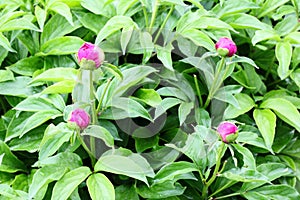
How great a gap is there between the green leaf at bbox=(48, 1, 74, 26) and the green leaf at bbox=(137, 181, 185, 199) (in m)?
0.42

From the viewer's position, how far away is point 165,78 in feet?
3.94

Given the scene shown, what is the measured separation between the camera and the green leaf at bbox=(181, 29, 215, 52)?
116cm

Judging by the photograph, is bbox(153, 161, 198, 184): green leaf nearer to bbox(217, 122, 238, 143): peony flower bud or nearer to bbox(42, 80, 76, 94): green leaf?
bbox(217, 122, 238, 143): peony flower bud

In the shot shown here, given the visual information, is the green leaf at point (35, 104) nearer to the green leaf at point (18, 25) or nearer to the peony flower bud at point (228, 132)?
the green leaf at point (18, 25)

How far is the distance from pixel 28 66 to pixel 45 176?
358 millimetres

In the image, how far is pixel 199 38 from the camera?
1.17 m

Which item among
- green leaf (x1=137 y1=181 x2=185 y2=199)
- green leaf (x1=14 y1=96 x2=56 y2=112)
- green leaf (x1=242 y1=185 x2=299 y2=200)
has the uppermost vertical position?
green leaf (x1=14 y1=96 x2=56 y2=112)

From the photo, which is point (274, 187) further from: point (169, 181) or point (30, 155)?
point (30, 155)

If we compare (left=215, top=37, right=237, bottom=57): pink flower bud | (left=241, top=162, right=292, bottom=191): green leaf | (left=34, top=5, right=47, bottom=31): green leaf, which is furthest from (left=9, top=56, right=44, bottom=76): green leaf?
(left=241, top=162, right=292, bottom=191): green leaf

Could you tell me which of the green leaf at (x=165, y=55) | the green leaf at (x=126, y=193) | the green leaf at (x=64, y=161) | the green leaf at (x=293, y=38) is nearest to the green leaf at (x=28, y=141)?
the green leaf at (x=64, y=161)

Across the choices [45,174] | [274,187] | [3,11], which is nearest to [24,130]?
[45,174]

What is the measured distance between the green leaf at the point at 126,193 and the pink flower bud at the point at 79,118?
0.22 m

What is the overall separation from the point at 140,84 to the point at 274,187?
391 millimetres

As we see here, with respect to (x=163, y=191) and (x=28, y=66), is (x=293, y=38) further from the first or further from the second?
(x=28, y=66)
